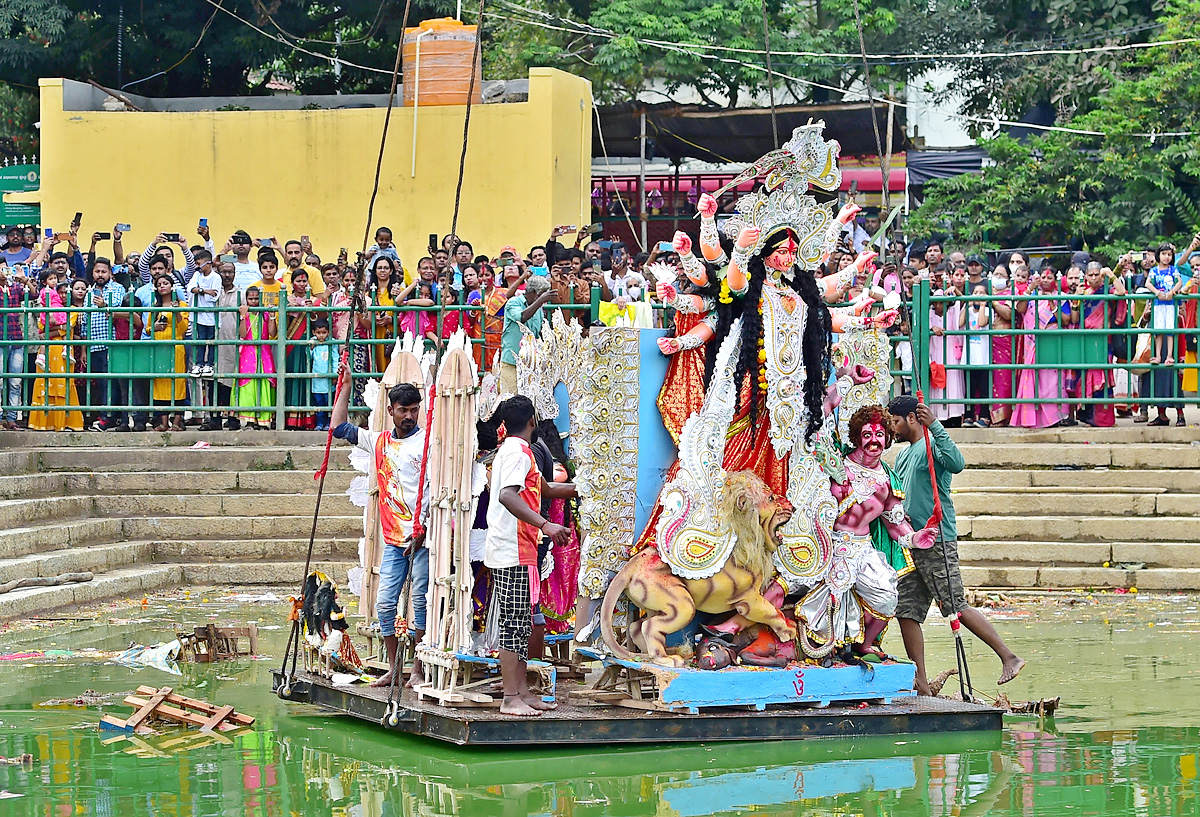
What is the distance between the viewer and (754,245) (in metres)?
8.02

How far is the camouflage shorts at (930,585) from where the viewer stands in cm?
828

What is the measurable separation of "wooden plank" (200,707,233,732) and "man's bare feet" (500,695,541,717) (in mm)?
1510

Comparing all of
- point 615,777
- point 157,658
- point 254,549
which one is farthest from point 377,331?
point 615,777

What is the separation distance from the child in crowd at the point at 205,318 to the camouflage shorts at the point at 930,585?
330 inches

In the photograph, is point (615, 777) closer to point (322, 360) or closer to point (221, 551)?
point (221, 551)

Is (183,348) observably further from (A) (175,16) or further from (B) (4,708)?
(A) (175,16)

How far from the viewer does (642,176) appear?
23031mm

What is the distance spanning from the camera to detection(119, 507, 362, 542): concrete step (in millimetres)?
13719

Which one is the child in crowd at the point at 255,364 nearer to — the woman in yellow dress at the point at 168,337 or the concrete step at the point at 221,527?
the woman in yellow dress at the point at 168,337

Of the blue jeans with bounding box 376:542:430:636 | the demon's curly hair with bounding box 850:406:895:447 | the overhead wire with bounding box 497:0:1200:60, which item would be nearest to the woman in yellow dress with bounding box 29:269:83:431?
the blue jeans with bounding box 376:542:430:636

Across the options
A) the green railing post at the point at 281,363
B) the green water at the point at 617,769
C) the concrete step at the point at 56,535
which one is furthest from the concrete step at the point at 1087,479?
the concrete step at the point at 56,535

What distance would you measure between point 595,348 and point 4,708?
3625 mm

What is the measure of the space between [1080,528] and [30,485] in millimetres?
8690

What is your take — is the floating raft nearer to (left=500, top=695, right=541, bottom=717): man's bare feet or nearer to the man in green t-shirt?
(left=500, top=695, right=541, bottom=717): man's bare feet
